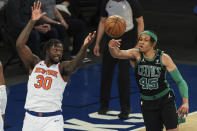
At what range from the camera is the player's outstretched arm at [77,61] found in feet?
22.8

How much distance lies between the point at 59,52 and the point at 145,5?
21.9 meters

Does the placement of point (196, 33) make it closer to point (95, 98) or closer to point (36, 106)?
point (95, 98)

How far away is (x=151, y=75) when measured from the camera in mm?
7324

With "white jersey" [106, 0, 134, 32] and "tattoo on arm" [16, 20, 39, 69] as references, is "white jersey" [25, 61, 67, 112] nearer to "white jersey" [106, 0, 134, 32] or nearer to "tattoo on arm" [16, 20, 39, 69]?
"tattoo on arm" [16, 20, 39, 69]

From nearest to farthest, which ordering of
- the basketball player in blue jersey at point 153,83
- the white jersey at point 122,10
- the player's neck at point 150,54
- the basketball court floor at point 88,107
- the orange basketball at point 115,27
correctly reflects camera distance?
the basketball player in blue jersey at point 153,83, the player's neck at point 150,54, the orange basketball at point 115,27, the basketball court floor at point 88,107, the white jersey at point 122,10

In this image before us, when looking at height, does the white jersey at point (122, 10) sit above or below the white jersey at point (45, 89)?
above

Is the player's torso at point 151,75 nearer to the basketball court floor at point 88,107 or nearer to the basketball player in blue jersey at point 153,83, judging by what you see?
the basketball player in blue jersey at point 153,83

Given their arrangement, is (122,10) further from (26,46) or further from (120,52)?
(26,46)

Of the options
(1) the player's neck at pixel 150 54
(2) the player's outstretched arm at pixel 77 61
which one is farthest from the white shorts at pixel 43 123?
(1) the player's neck at pixel 150 54

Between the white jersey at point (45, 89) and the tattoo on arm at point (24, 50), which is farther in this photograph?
the tattoo on arm at point (24, 50)

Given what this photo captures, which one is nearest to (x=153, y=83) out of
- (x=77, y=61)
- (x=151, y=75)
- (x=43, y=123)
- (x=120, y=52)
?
(x=151, y=75)

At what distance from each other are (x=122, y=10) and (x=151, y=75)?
7.97ft

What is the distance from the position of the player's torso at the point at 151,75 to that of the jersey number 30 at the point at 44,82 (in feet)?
4.02

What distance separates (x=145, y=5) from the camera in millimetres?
28578
